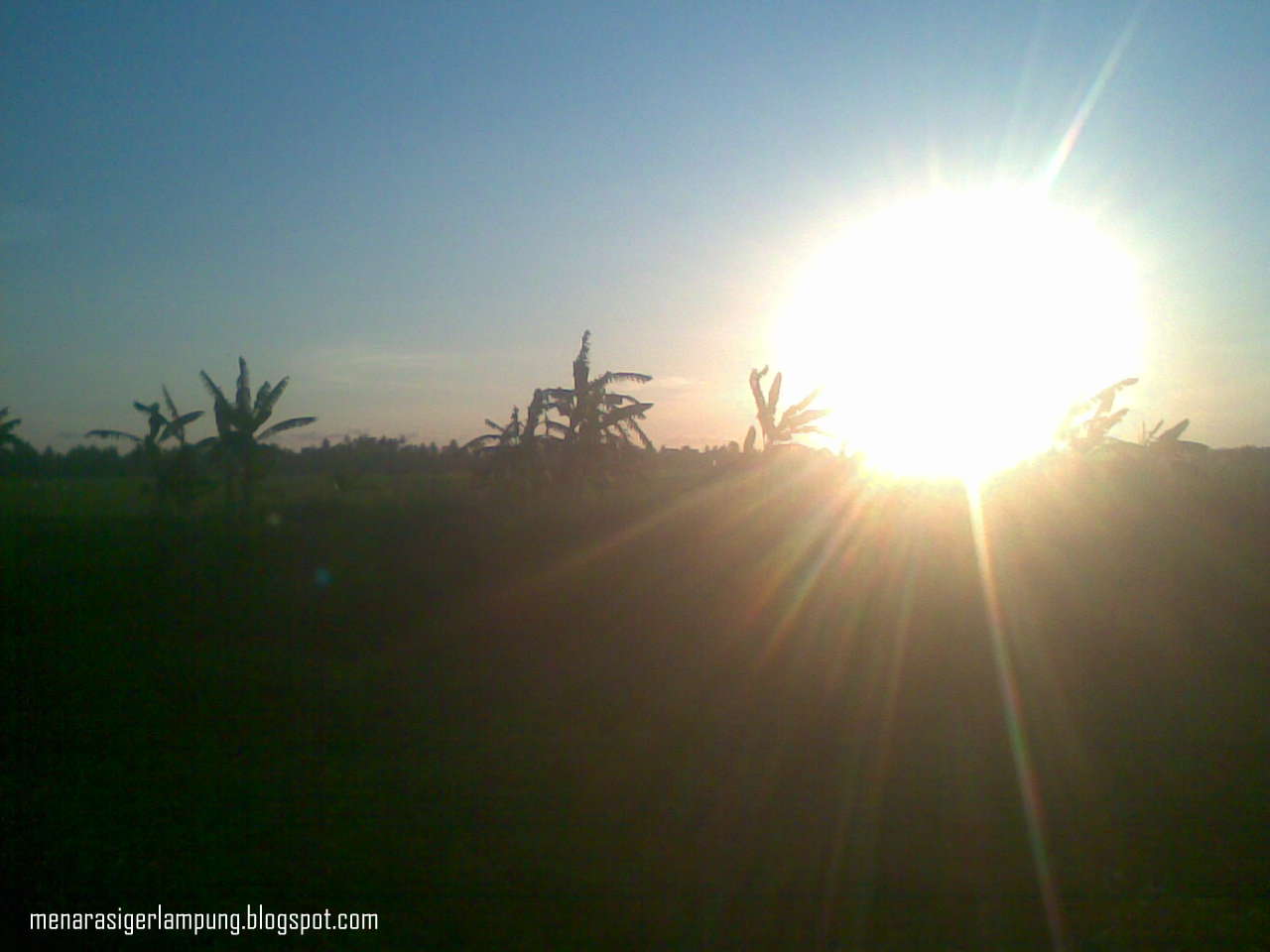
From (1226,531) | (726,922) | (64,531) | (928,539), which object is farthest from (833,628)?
(64,531)

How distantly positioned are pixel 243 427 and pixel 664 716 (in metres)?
13.6

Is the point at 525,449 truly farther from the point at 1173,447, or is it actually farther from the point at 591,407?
the point at 1173,447

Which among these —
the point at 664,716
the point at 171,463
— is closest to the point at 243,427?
the point at 171,463

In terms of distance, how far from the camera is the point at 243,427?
65.8 ft

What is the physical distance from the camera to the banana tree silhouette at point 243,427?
65.0 ft

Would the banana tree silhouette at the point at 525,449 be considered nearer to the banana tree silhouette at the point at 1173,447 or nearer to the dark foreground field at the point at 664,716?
the dark foreground field at the point at 664,716

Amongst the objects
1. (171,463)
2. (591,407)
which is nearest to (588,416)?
(591,407)

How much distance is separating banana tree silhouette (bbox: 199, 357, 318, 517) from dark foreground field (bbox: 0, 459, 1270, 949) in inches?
76.9

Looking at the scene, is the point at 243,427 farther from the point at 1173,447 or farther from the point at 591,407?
the point at 1173,447

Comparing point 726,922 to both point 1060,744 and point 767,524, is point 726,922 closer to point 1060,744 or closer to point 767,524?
point 1060,744

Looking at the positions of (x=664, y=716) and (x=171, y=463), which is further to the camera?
(x=171, y=463)

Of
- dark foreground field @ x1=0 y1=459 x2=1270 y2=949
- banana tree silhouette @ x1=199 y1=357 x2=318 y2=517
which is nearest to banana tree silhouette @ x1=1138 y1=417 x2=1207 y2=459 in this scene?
dark foreground field @ x1=0 y1=459 x2=1270 y2=949

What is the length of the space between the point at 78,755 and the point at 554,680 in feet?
16.3

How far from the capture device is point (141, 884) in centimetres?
572
